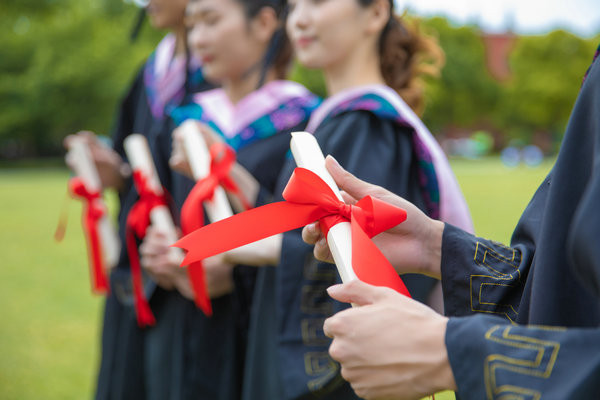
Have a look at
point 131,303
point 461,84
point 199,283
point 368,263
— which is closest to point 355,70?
point 199,283

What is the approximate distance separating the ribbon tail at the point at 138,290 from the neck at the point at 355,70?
3.43 feet

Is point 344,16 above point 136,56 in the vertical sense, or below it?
below

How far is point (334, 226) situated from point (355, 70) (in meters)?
0.97

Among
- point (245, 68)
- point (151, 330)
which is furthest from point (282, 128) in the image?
point (151, 330)

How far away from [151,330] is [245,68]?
3.43 feet

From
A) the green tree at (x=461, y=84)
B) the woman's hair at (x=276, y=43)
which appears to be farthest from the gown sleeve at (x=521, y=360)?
the green tree at (x=461, y=84)

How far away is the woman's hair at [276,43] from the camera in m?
2.15

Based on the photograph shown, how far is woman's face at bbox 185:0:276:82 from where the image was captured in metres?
2.10

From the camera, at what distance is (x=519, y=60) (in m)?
42.5

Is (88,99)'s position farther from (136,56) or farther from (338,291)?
(338,291)

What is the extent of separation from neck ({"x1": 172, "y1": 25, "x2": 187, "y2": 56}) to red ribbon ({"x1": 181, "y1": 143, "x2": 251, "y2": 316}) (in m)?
0.88

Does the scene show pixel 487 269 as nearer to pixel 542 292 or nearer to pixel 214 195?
pixel 542 292

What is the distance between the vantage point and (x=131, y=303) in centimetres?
235

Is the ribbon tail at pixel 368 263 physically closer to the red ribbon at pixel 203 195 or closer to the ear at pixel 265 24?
the red ribbon at pixel 203 195
